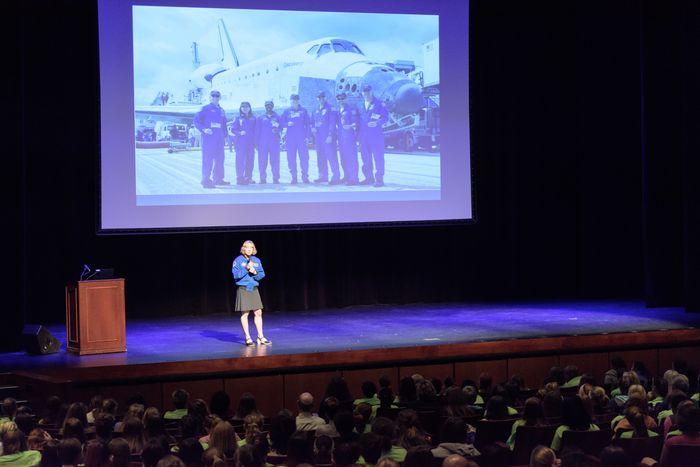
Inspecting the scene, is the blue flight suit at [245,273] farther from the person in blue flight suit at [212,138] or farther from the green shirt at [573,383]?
the green shirt at [573,383]

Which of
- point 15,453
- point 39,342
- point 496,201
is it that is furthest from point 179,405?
point 496,201

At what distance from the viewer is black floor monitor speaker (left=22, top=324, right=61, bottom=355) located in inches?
406

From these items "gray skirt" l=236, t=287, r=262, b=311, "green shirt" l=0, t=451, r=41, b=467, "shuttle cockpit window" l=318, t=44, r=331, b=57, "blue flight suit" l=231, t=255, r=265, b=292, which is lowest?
"green shirt" l=0, t=451, r=41, b=467

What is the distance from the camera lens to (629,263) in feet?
49.8

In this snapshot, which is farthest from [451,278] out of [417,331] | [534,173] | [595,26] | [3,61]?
[3,61]

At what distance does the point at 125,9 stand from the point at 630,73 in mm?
7672

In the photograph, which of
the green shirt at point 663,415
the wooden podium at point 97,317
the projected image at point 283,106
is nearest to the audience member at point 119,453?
the green shirt at point 663,415

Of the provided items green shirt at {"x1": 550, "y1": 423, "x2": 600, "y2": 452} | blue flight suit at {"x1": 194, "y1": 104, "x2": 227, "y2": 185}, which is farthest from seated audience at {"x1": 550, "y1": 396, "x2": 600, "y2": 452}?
blue flight suit at {"x1": 194, "y1": 104, "x2": 227, "y2": 185}

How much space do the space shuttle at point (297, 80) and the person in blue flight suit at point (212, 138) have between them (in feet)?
0.29

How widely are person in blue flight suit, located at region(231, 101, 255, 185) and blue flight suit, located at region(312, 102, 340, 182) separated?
849 millimetres

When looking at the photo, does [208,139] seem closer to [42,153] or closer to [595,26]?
[42,153]

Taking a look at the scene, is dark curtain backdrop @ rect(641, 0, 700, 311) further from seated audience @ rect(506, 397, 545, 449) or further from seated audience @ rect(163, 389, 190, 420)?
seated audience @ rect(163, 389, 190, 420)

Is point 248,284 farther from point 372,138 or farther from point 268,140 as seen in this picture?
point 372,138

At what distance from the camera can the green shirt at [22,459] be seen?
17.1 ft
